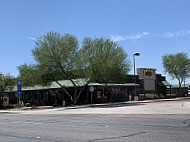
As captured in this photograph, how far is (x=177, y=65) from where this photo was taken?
60.5 metres

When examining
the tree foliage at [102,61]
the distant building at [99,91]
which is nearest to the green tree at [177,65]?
the distant building at [99,91]

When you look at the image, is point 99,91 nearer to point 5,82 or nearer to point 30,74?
point 30,74

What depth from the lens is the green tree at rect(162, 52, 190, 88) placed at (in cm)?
5959

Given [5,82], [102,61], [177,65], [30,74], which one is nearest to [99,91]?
[102,61]

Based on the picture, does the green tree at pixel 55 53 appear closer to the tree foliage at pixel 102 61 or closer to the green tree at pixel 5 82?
the tree foliage at pixel 102 61

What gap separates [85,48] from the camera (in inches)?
1357

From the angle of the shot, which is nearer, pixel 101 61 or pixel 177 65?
pixel 101 61

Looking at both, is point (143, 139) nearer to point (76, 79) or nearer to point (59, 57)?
point (59, 57)

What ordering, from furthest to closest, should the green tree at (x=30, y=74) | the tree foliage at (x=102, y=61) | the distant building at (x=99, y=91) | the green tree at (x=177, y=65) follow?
the green tree at (x=177, y=65)
the distant building at (x=99, y=91)
the green tree at (x=30, y=74)
the tree foliage at (x=102, y=61)

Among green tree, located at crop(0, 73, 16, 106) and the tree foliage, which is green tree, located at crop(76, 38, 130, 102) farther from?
green tree, located at crop(0, 73, 16, 106)

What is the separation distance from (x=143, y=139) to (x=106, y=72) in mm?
23613

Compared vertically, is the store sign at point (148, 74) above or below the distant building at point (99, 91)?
above

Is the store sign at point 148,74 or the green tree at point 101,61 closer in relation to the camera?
the green tree at point 101,61

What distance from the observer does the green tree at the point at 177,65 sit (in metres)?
59.6
